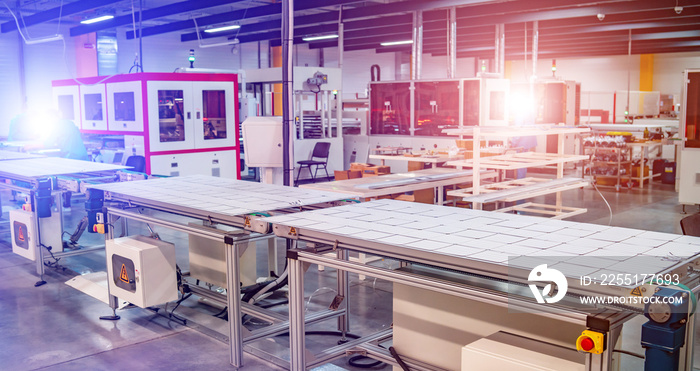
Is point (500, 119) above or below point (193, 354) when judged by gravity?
above

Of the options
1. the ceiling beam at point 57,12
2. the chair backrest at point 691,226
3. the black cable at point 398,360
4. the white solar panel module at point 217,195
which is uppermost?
the ceiling beam at point 57,12

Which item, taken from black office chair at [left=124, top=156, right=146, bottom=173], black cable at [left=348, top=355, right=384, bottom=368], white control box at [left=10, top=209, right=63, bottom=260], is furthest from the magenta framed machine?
black cable at [left=348, top=355, right=384, bottom=368]

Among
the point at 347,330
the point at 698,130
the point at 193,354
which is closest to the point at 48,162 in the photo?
the point at 193,354

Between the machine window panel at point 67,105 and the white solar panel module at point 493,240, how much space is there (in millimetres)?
9228

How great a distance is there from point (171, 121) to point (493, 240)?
23.4 feet

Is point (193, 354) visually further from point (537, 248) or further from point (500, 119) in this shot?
point (500, 119)

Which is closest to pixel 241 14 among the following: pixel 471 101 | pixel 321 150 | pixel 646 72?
pixel 321 150

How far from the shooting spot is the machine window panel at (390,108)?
990 cm

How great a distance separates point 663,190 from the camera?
10.7m

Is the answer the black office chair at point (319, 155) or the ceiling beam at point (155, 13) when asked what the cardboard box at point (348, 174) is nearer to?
the black office chair at point (319, 155)

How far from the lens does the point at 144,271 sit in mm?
3779

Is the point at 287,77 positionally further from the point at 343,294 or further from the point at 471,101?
the point at 471,101

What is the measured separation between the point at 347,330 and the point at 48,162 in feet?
13.4

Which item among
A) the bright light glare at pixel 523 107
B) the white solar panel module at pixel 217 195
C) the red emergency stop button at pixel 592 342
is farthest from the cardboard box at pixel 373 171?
the red emergency stop button at pixel 592 342
